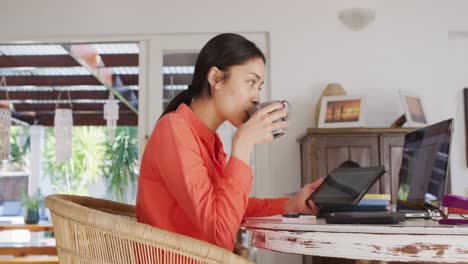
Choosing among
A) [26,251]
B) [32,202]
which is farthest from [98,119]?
[26,251]

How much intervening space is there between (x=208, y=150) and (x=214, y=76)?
7.4 inches

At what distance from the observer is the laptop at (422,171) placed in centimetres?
157

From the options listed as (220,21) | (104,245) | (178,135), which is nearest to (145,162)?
(178,135)

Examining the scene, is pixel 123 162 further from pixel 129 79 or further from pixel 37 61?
pixel 37 61

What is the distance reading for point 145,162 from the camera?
138cm

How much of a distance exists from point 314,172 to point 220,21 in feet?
4.70

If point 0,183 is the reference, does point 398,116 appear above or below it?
above

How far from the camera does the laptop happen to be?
5.15 feet

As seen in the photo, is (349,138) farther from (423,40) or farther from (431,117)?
(423,40)

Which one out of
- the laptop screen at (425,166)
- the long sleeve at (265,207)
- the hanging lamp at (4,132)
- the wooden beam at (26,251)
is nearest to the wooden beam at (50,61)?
the hanging lamp at (4,132)

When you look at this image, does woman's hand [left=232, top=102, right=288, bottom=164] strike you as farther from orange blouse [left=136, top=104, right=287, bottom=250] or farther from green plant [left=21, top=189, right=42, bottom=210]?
green plant [left=21, top=189, right=42, bottom=210]

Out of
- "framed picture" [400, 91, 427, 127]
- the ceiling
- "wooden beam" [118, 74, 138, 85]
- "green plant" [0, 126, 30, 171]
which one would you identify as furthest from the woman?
"green plant" [0, 126, 30, 171]

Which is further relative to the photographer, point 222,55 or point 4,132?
point 4,132

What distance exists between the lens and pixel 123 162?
9.59 meters
